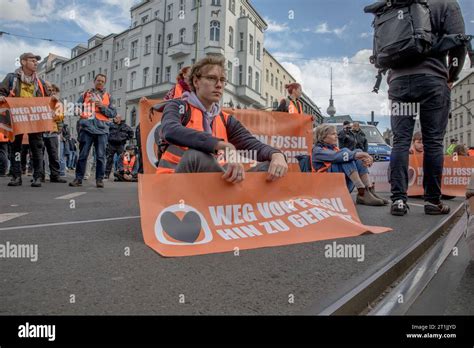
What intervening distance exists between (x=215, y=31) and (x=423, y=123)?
34.7 metres

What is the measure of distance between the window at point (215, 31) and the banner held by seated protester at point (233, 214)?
35.3 m

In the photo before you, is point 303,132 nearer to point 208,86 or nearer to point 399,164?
point 399,164

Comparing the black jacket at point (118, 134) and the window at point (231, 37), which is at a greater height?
the window at point (231, 37)

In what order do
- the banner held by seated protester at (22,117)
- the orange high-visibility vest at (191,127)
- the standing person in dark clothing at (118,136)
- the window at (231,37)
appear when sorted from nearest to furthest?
the orange high-visibility vest at (191,127)
the banner held by seated protester at (22,117)
the standing person in dark clothing at (118,136)
the window at (231,37)

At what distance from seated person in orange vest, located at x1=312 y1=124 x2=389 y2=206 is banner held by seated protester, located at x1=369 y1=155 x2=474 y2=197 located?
2316mm

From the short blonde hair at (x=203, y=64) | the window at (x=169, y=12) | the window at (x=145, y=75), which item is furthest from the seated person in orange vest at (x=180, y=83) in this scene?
the window at (x=169, y=12)

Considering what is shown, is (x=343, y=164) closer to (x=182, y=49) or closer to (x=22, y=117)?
(x=22, y=117)

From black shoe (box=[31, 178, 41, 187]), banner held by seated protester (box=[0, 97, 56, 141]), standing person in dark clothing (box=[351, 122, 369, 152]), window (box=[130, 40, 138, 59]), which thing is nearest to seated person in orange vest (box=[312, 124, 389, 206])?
standing person in dark clothing (box=[351, 122, 369, 152])

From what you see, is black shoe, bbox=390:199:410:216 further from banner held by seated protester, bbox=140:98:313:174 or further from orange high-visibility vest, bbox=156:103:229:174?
banner held by seated protester, bbox=140:98:313:174

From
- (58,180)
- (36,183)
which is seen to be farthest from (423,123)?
(58,180)

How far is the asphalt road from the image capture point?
1291 mm

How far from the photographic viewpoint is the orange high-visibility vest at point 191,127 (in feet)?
9.22

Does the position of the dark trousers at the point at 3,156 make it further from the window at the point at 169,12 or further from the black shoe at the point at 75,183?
the window at the point at 169,12
